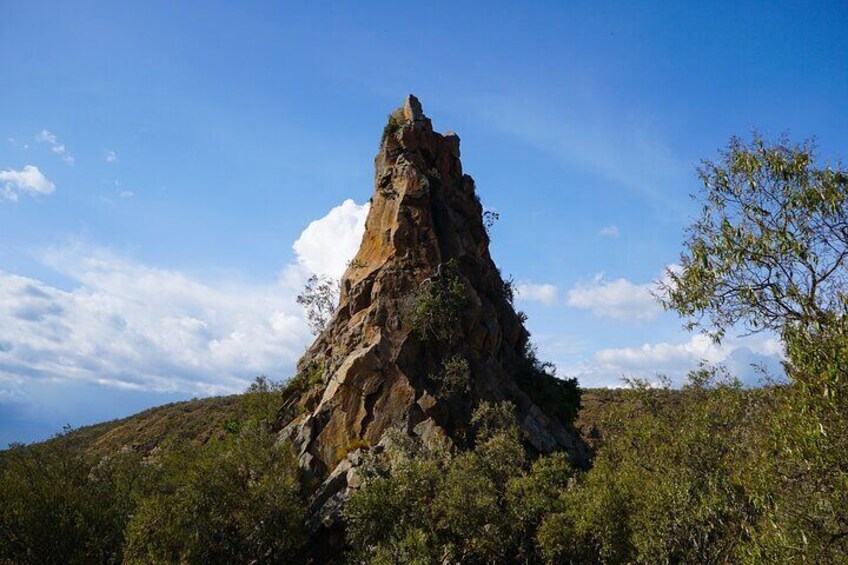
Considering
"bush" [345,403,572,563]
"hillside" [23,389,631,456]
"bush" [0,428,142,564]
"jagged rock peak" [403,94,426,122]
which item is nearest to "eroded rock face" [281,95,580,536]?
"jagged rock peak" [403,94,426,122]

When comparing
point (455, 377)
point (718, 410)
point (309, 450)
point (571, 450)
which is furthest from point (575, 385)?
point (718, 410)

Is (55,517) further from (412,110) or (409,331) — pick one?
(412,110)

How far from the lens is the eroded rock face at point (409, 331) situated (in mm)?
44500

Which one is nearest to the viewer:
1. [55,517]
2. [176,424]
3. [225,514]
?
[55,517]

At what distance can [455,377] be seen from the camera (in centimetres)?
4634

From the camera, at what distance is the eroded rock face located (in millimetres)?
44500

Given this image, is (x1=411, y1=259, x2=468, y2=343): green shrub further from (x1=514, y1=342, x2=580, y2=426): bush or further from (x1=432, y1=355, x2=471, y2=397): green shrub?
(x1=514, y1=342, x2=580, y2=426): bush

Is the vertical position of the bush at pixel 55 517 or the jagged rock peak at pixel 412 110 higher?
the jagged rock peak at pixel 412 110

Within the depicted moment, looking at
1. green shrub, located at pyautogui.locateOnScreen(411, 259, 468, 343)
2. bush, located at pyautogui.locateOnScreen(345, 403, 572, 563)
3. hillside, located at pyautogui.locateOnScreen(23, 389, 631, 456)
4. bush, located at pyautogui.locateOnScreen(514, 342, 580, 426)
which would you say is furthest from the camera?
hillside, located at pyautogui.locateOnScreen(23, 389, 631, 456)

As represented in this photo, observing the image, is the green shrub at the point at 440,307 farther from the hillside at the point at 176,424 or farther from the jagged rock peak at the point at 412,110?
the hillside at the point at 176,424

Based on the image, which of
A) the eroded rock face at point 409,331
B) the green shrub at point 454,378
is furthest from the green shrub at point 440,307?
the green shrub at point 454,378

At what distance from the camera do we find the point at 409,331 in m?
48.6

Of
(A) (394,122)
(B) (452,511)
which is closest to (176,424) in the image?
(A) (394,122)

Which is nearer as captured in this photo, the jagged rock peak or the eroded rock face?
the eroded rock face
